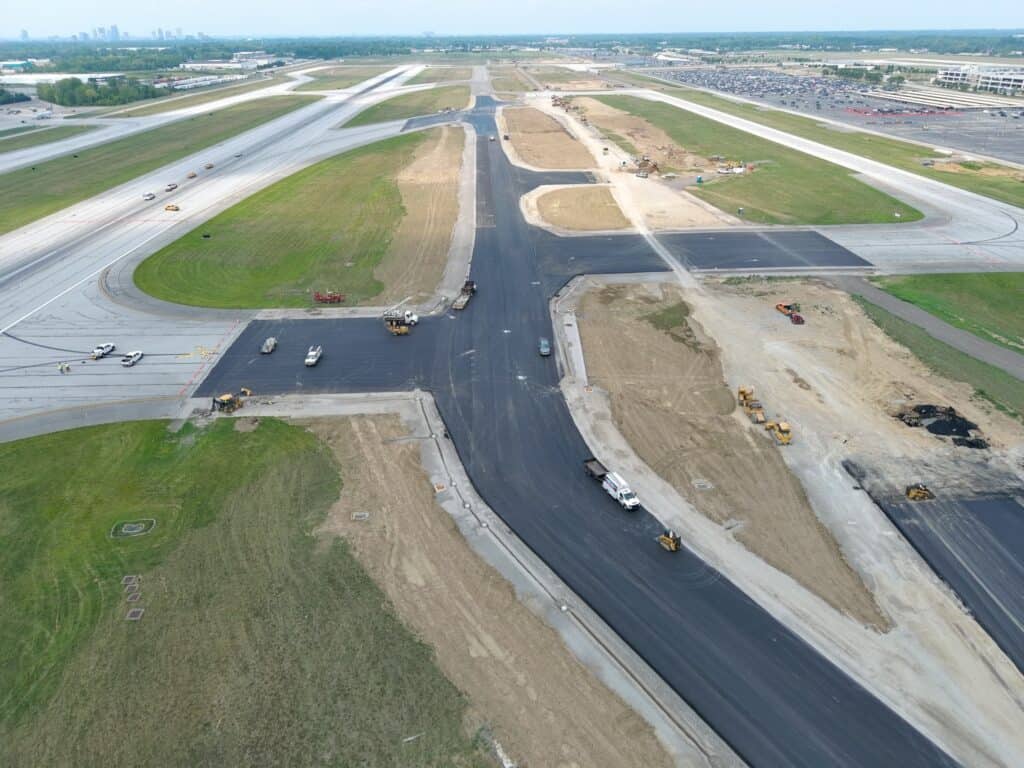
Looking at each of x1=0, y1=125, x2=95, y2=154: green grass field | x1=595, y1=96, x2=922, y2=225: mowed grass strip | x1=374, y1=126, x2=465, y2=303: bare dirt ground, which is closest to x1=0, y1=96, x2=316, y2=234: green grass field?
x1=0, y1=125, x2=95, y2=154: green grass field

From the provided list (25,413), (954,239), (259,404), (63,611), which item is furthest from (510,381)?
(954,239)

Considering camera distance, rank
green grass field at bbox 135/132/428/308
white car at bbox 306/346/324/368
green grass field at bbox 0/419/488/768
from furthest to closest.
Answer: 1. green grass field at bbox 135/132/428/308
2. white car at bbox 306/346/324/368
3. green grass field at bbox 0/419/488/768

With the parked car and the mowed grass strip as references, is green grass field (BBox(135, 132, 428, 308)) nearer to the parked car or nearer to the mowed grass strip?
the parked car

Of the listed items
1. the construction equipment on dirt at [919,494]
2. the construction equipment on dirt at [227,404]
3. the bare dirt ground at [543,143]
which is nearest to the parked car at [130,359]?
the construction equipment on dirt at [227,404]

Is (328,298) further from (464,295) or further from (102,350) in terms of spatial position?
(102,350)

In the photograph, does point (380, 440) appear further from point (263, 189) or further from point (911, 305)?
point (263, 189)

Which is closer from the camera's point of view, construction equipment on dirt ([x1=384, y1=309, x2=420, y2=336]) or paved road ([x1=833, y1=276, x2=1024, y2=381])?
paved road ([x1=833, y1=276, x2=1024, y2=381])
